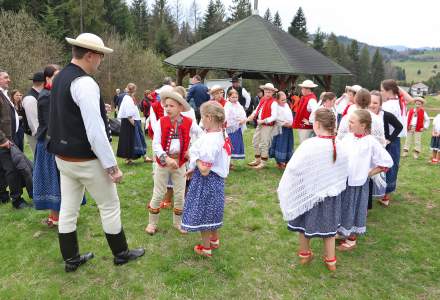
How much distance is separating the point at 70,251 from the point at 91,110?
146 cm

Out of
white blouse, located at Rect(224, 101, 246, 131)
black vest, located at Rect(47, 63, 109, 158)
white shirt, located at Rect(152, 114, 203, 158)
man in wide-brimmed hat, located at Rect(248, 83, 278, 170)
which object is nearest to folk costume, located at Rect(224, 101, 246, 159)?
white blouse, located at Rect(224, 101, 246, 131)

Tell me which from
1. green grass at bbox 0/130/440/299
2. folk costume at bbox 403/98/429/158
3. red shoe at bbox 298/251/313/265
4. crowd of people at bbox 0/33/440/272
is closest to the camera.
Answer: crowd of people at bbox 0/33/440/272

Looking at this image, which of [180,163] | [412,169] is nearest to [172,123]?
[180,163]

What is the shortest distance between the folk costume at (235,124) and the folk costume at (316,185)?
12.2ft

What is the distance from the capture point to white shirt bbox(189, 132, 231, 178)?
11.8ft

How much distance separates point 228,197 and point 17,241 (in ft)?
9.85

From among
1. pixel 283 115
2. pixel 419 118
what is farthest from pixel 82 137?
pixel 419 118

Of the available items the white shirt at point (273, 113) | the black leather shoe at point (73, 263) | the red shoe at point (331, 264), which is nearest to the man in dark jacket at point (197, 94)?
the white shirt at point (273, 113)

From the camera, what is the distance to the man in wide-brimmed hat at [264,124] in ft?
24.2

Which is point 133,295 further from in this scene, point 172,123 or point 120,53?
point 120,53

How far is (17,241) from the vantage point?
4293mm

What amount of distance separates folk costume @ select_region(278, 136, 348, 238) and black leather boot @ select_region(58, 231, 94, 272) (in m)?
2.04

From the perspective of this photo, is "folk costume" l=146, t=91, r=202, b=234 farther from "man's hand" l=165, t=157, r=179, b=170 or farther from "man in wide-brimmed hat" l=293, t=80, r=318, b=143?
"man in wide-brimmed hat" l=293, t=80, r=318, b=143

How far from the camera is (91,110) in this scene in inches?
118
